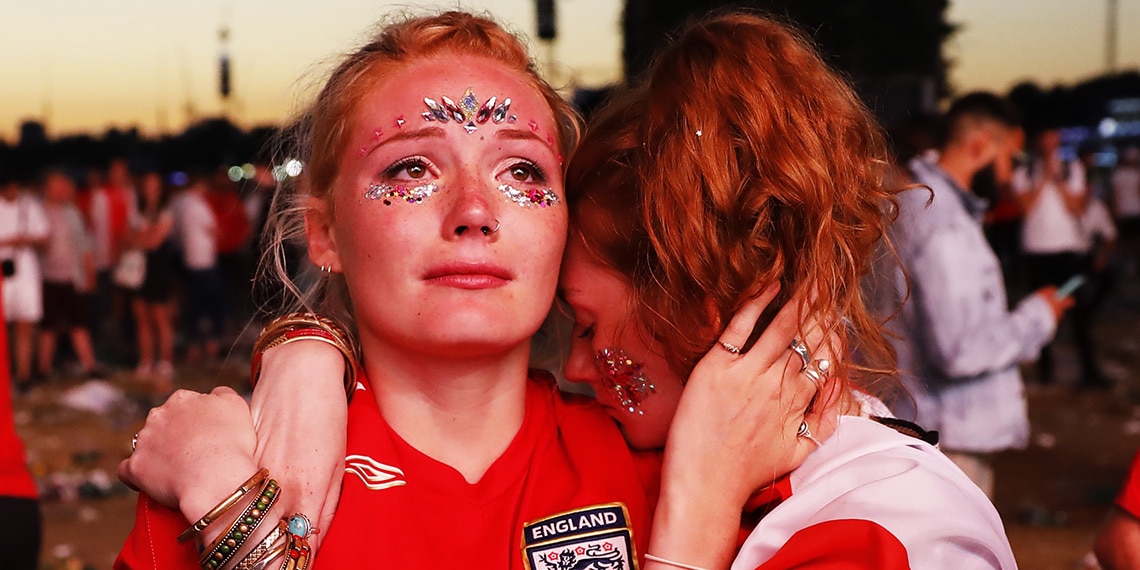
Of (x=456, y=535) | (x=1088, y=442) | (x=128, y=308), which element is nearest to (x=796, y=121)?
(x=456, y=535)

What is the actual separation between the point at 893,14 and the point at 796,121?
2466 centimetres

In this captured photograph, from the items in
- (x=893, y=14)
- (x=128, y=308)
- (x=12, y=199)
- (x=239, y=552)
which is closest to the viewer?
(x=239, y=552)

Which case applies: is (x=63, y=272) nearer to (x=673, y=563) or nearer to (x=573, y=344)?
(x=573, y=344)

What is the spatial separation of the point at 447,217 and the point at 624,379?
481 millimetres

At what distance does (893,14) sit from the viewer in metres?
24.8

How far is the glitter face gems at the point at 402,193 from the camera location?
76.5 inches

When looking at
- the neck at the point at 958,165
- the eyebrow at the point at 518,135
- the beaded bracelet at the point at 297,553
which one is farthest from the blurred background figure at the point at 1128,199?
the beaded bracelet at the point at 297,553

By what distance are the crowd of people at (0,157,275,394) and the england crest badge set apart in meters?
8.44

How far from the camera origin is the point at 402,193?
1.95m

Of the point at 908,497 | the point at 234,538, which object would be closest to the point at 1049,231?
the point at 908,497

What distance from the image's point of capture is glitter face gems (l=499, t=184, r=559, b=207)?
6.54ft

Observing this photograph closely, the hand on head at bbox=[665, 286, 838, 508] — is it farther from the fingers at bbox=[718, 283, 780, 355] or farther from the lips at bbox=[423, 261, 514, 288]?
the lips at bbox=[423, 261, 514, 288]

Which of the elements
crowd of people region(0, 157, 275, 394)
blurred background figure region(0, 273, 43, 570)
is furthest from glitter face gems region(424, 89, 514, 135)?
crowd of people region(0, 157, 275, 394)

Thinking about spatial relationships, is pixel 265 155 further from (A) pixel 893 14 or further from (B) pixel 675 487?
(A) pixel 893 14
